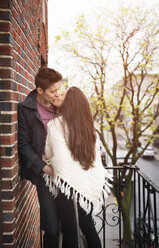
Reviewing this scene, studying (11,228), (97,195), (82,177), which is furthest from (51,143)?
(11,228)

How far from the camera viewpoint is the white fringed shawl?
194cm

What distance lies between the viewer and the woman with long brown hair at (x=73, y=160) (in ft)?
6.33

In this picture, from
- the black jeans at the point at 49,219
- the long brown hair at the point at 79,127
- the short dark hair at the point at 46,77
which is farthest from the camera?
the short dark hair at the point at 46,77

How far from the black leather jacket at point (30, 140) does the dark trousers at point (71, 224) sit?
362 mm

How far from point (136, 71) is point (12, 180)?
8.84 meters

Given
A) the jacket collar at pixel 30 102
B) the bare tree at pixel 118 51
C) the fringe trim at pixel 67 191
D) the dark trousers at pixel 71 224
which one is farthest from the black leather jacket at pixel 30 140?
the bare tree at pixel 118 51

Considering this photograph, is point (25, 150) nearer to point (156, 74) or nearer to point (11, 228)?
point (11, 228)

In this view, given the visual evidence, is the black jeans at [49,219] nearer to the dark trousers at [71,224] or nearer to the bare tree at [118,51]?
the dark trousers at [71,224]

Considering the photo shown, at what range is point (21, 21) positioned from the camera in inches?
88.4

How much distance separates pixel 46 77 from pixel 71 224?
4.95ft

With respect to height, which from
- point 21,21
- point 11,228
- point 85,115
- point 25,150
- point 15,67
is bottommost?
point 11,228

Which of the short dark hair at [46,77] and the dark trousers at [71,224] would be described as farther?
the short dark hair at [46,77]

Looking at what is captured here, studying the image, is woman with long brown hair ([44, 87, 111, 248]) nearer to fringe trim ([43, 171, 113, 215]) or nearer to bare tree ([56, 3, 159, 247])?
fringe trim ([43, 171, 113, 215])

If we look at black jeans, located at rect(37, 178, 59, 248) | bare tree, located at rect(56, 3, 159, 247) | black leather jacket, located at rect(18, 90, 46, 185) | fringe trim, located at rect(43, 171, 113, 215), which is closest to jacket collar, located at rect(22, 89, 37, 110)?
black leather jacket, located at rect(18, 90, 46, 185)
